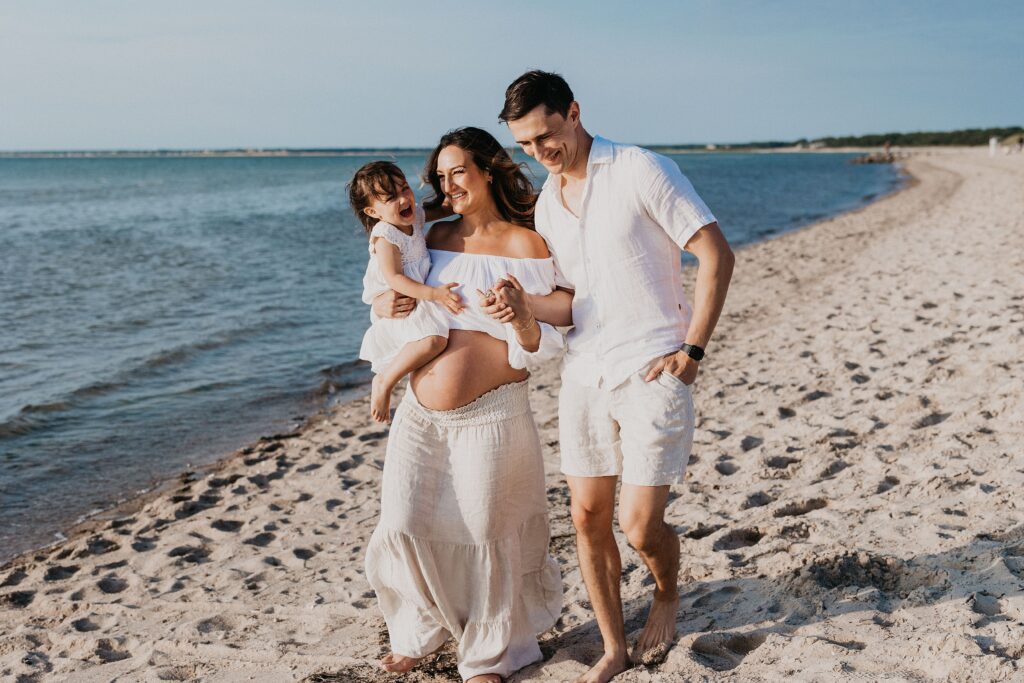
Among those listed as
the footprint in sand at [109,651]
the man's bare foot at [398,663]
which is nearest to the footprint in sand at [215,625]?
the footprint in sand at [109,651]

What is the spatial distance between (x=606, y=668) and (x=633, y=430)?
96 cm

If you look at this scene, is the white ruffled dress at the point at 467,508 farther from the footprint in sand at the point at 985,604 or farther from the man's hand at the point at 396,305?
the footprint in sand at the point at 985,604

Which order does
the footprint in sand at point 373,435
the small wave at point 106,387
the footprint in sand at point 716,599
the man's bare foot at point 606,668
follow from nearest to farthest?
the man's bare foot at point 606,668
the footprint in sand at point 716,599
the footprint in sand at point 373,435
the small wave at point 106,387

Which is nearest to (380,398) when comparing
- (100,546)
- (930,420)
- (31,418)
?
(100,546)

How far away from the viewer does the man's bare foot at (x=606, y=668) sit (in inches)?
126

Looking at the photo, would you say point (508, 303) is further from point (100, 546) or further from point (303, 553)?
point (100, 546)

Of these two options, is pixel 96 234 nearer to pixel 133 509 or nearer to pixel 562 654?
pixel 133 509

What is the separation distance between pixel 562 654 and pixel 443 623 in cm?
52

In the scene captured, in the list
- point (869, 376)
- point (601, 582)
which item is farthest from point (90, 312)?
point (601, 582)

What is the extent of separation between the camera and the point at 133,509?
257 inches

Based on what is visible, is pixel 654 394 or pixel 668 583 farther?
pixel 668 583

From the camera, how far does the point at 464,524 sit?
132 inches

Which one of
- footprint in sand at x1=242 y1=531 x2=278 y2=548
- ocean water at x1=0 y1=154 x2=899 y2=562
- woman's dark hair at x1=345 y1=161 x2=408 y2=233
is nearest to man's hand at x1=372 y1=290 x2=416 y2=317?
woman's dark hair at x1=345 y1=161 x2=408 y2=233

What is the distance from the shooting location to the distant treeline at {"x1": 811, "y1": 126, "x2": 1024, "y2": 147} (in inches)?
3996
